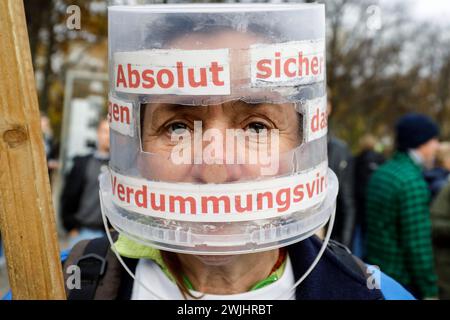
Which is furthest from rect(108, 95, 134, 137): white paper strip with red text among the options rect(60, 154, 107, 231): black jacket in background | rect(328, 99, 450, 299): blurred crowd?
rect(60, 154, 107, 231): black jacket in background

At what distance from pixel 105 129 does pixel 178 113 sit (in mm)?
3547

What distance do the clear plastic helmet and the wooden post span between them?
1.04ft

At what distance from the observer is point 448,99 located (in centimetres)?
1798

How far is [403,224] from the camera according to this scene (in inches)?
148

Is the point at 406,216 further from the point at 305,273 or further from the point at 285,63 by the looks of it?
the point at 285,63

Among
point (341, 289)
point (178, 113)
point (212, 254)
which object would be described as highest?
point (178, 113)

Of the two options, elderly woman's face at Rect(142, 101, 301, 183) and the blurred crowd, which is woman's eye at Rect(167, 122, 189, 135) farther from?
the blurred crowd

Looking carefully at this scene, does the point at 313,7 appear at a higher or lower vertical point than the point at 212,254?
higher

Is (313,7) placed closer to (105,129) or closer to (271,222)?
(271,222)

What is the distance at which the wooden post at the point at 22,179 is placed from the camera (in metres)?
1.08

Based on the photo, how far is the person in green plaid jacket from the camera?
12.2ft

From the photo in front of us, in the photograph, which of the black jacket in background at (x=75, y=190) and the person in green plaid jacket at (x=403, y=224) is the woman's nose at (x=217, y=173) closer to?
the person in green plaid jacket at (x=403, y=224)

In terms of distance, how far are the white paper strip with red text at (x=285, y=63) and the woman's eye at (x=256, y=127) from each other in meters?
0.11

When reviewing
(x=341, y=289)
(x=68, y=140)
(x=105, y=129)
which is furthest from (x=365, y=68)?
(x=341, y=289)
